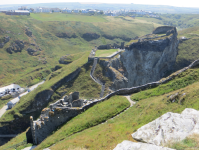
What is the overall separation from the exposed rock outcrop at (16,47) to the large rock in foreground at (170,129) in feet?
368

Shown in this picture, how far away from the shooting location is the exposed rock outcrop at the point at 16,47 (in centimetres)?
10631

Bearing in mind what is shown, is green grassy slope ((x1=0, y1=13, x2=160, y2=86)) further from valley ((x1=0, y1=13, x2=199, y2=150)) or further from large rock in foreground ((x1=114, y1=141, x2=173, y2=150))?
large rock in foreground ((x1=114, y1=141, x2=173, y2=150))

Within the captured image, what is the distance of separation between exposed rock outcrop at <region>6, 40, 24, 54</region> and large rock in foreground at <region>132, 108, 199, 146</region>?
112 metres

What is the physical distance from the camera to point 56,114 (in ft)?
69.8

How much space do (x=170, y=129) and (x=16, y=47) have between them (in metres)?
117

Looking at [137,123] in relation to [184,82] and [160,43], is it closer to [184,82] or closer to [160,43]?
[184,82]

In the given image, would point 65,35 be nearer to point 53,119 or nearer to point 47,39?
point 47,39

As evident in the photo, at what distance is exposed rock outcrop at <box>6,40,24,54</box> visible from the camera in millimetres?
106312

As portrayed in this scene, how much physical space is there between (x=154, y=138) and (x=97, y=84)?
147 ft

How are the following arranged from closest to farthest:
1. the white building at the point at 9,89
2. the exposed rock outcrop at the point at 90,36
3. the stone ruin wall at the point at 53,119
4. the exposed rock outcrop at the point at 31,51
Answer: the stone ruin wall at the point at 53,119
the white building at the point at 9,89
the exposed rock outcrop at the point at 31,51
the exposed rock outcrop at the point at 90,36

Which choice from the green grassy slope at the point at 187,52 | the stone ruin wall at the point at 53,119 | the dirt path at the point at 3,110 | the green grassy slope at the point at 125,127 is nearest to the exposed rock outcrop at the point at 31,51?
the dirt path at the point at 3,110

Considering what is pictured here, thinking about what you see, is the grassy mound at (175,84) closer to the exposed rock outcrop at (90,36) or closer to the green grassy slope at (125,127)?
the green grassy slope at (125,127)

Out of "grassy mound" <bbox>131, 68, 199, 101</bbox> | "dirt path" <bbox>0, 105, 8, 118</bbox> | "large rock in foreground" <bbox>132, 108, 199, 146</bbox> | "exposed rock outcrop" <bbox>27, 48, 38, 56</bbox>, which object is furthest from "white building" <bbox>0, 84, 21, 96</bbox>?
"large rock in foreground" <bbox>132, 108, 199, 146</bbox>

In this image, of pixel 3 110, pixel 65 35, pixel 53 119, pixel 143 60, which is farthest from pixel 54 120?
pixel 65 35
